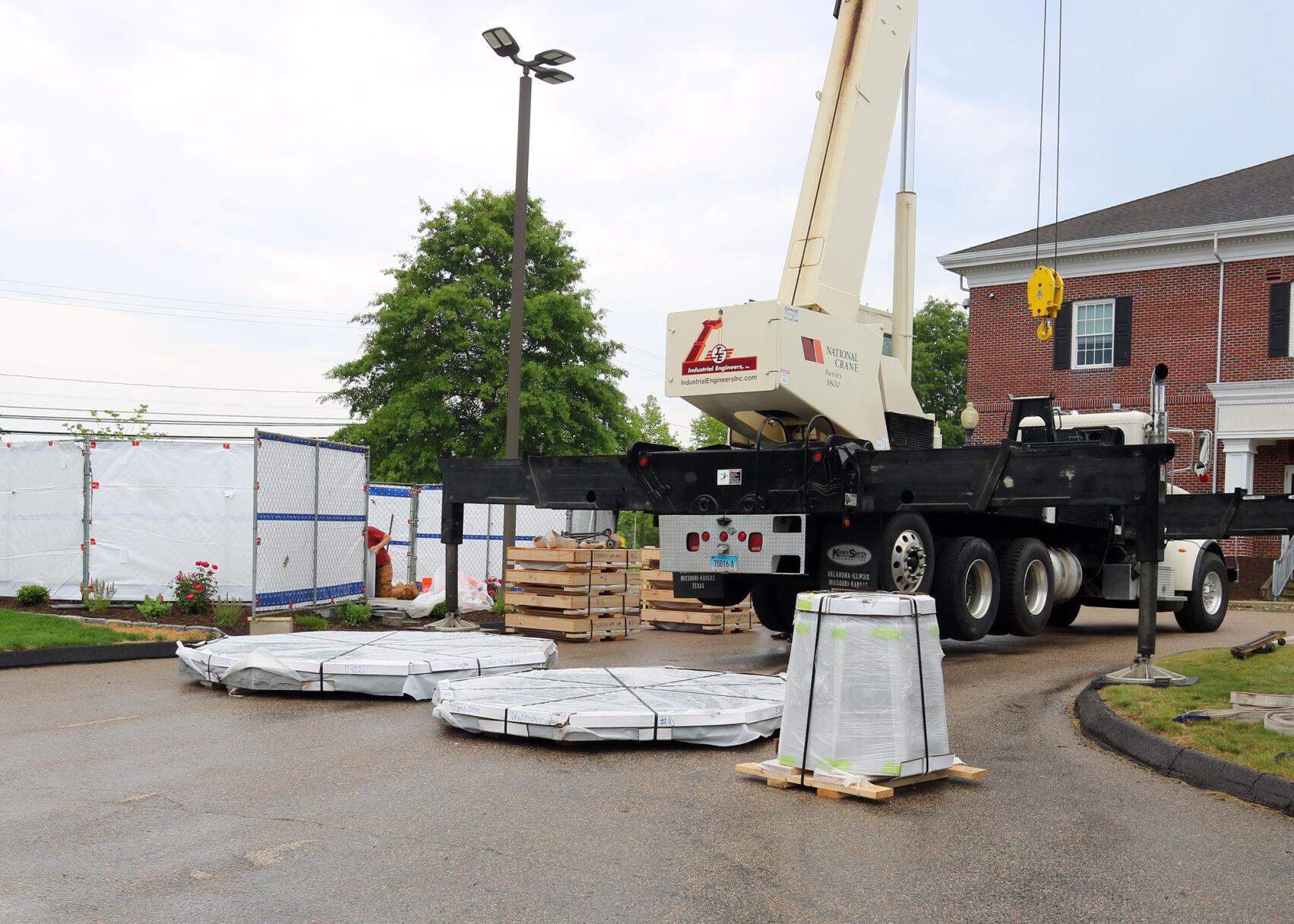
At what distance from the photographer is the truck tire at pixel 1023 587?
12.9 metres

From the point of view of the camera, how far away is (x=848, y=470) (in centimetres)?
1050

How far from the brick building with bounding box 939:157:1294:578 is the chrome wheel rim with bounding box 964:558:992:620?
14898mm

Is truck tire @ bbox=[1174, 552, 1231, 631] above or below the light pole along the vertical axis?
below

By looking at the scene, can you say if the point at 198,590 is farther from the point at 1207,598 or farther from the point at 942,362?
the point at 942,362

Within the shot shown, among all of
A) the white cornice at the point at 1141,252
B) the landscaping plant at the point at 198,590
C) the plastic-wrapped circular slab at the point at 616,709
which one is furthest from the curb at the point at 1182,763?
the white cornice at the point at 1141,252

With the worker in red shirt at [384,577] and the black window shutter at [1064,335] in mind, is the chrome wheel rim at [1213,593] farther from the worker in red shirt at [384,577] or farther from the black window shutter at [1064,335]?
the black window shutter at [1064,335]

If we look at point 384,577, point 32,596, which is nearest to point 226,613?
point 384,577

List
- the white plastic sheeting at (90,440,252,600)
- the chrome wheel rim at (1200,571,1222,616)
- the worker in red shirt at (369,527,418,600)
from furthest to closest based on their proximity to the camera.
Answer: the worker in red shirt at (369,527,418,600) < the chrome wheel rim at (1200,571,1222,616) < the white plastic sheeting at (90,440,252,600)

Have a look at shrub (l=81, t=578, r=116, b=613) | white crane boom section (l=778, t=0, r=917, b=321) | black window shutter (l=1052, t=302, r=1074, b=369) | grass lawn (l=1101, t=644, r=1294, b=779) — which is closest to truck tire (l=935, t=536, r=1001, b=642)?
grass lawn (l=1101, t=644, r=1294, b=779)

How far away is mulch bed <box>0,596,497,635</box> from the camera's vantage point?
14.7 metres

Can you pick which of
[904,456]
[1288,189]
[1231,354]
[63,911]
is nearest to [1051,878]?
[63,911]

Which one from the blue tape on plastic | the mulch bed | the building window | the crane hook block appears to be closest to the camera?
the mulch bed

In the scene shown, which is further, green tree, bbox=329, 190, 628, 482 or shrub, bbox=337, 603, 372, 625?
green tree, bbox=329, 190, 628, 482

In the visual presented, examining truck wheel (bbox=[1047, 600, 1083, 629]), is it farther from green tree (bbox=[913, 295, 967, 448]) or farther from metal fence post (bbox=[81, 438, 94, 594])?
green tree (bbox=[913, 295, 967, 448])
